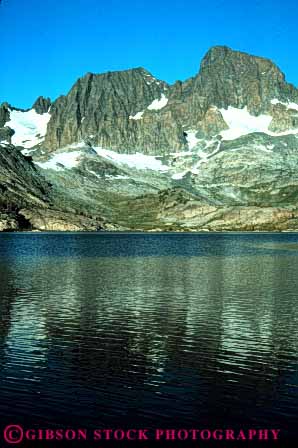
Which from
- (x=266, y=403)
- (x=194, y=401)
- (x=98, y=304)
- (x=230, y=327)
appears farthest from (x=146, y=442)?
(x=98, y=304)

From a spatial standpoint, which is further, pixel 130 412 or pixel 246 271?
pixel 246 271

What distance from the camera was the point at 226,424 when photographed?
30.4m

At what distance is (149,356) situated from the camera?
4500 cm

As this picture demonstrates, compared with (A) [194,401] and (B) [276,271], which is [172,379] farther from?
(B) [276,271]

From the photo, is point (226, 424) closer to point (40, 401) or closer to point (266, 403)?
point (266, 403)

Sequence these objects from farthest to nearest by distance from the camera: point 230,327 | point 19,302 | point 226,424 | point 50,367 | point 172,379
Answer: point 19,302, point 230,327, point 50,367, point 172,379, point 226,424

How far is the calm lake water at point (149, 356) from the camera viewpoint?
31.8 meters

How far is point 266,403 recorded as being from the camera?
1323 inches

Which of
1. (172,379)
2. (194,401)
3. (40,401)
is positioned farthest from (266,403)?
(40,401)

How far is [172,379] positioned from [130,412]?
6923 mm

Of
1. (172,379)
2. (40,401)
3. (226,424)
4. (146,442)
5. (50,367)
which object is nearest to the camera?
(146,442)

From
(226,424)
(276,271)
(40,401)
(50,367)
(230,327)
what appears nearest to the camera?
(226,424)

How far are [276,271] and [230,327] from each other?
2582 inches

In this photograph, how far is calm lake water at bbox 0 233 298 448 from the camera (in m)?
31.8
